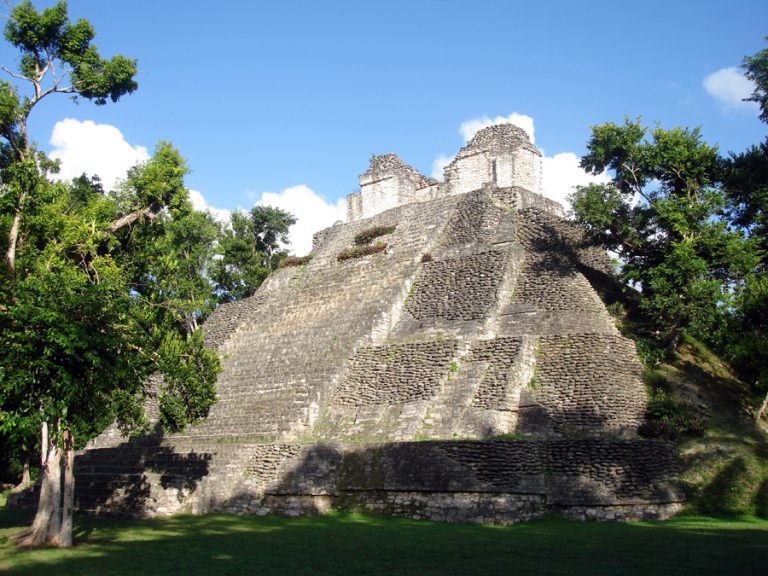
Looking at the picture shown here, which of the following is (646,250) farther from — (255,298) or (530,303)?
(255,298)

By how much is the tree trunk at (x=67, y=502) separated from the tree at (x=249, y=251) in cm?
2313

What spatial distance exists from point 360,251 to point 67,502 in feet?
47.4

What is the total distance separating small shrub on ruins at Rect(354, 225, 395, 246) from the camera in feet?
83.6

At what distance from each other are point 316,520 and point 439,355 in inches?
201

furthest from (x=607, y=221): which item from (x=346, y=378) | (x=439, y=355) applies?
(x=346, y=378)

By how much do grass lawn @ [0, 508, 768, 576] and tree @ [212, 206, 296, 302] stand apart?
21958 millimetres

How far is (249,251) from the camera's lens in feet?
117

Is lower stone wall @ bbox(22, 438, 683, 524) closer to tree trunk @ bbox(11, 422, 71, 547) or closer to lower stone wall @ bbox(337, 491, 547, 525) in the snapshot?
lower stone wall @ bbox(337, 491, 547, 525)

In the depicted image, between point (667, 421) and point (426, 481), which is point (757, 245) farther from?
point (426, 481)

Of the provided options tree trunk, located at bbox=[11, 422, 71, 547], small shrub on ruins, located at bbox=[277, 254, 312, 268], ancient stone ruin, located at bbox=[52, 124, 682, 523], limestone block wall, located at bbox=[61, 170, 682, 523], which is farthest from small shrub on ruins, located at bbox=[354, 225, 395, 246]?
tree trunk, located at bbox=[11, 422, 71, 547]

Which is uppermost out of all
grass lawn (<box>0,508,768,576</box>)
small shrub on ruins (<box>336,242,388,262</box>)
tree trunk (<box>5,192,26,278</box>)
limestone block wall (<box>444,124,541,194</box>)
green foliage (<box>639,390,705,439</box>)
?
limestone block wall (<box>444,124,541,194</box>)

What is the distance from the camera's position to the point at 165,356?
1225cm

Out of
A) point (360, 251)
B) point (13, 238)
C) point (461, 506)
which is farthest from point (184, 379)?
point (360, 251)

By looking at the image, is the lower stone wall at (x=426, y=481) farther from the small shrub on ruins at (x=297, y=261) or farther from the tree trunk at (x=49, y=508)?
the small shrub on ruins at (x=297, y=261)
